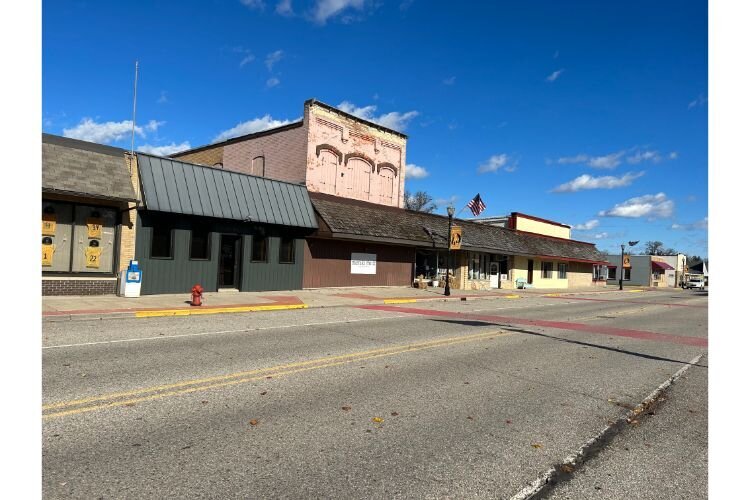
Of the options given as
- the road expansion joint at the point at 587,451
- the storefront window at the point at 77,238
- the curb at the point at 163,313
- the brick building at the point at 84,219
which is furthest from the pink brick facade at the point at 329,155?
the road expansion joint at the point at 587,451

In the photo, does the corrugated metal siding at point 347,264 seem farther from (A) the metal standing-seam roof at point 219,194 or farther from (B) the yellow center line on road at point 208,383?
(B) the yellow center line on road at point 208,383

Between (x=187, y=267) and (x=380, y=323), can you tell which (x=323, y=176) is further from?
(x=380, y=323)

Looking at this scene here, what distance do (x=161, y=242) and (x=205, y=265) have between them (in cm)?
196

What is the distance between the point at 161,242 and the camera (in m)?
18.1

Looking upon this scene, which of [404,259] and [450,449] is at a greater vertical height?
[404,259]

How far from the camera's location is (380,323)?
1337 cm

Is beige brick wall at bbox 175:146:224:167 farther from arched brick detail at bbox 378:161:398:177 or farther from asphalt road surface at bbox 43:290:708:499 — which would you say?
asphalt road surface at bbox 43:290:708:499

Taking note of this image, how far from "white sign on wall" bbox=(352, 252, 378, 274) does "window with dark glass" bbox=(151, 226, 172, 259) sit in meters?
9.77

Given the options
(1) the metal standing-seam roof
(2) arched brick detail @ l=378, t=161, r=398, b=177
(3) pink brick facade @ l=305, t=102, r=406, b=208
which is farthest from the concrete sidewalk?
(2) arched brick detail @ l=378, t=161, r=398, b=177

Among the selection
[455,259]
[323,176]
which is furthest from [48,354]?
[455,259]

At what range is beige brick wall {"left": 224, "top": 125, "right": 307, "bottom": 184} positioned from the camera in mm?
26656

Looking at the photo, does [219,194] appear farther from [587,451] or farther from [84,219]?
[587,451]

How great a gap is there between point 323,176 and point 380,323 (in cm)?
1544

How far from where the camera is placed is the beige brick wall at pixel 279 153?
2666 cm
